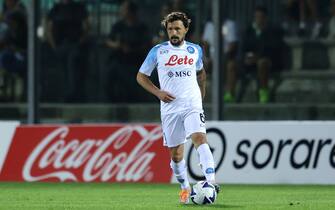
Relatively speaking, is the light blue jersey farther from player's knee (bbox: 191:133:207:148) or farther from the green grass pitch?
the green grass pitch

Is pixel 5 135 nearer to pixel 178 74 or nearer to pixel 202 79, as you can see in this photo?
pixel 202 79

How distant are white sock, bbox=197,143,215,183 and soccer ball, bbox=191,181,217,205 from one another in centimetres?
7

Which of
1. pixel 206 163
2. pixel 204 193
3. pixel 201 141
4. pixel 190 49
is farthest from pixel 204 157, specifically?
pixel 190 49

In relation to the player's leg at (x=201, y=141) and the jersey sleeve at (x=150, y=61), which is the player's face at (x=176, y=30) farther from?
the player's leg at (x=201, y=141)

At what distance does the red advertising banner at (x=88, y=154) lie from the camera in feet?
52.3

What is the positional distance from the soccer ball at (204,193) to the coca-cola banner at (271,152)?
15.2ft

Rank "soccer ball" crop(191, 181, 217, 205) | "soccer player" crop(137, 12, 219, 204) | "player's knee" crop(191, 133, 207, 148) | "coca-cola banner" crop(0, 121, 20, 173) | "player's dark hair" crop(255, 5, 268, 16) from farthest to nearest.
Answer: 1. "player's dark hair" crop(255, 5, 268, 16)
2. "coca-cola banner" crop(0, 121, 20, 173)
3. "soccer player" crop(137, 12, 219, 204)
4. "player's knee" crop(191, 133, 207, 148)
5. "soccer ball" crop(191, 181, 217, 205)

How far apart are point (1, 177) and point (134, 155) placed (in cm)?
192

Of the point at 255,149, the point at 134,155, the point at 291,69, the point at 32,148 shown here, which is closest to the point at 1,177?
the point at 32,148

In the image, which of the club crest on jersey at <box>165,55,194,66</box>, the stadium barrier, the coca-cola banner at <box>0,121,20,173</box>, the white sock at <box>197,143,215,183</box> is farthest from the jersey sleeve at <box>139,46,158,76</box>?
the coca-cola banner at <box>0,121,20,173</box>

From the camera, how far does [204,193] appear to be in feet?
35.9

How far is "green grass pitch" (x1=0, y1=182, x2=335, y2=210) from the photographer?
11125 mm

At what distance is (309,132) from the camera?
15578 mm

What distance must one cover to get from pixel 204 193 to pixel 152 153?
16.5 ft
